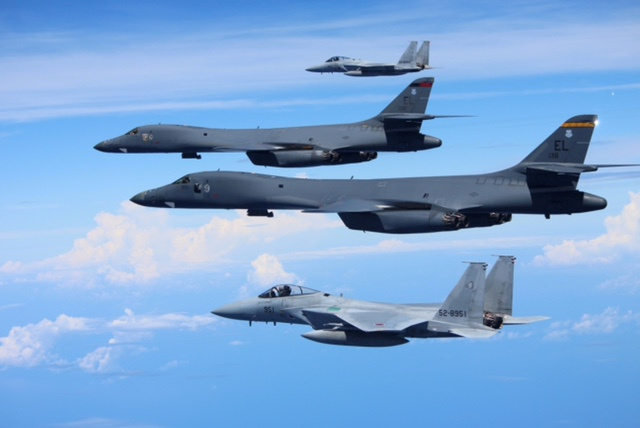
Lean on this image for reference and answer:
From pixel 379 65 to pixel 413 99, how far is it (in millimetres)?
19351

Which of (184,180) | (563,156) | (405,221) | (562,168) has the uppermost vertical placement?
(563,156)

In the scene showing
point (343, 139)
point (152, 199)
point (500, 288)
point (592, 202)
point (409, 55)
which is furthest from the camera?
point (409, 55)

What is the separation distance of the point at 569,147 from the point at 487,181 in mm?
4162

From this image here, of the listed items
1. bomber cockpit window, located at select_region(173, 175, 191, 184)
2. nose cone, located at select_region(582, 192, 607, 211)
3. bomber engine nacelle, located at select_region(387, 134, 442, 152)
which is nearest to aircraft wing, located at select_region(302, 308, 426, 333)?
nose cone, located at select_region(582, 192, 607, 211)

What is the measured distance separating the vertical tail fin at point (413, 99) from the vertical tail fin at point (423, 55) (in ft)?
70.7

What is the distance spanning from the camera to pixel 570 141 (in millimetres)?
56250

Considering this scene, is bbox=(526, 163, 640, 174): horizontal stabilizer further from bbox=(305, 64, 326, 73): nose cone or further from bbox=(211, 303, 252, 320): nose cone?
bbox=(305, 64, 326, 73): nose cone

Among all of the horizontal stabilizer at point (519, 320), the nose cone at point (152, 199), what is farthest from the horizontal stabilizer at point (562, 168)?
the nose cone at point (152, 199)

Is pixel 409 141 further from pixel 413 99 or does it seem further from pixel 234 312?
pixel 234 312

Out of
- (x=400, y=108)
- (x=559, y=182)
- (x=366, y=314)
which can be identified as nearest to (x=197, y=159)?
(x=400, y=108)

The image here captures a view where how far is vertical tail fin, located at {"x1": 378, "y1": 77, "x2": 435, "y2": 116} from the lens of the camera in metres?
67.4

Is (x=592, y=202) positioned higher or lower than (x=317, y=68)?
lower

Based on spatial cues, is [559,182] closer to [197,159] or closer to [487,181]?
[487,181]

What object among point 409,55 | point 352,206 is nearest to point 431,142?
point 352,206
